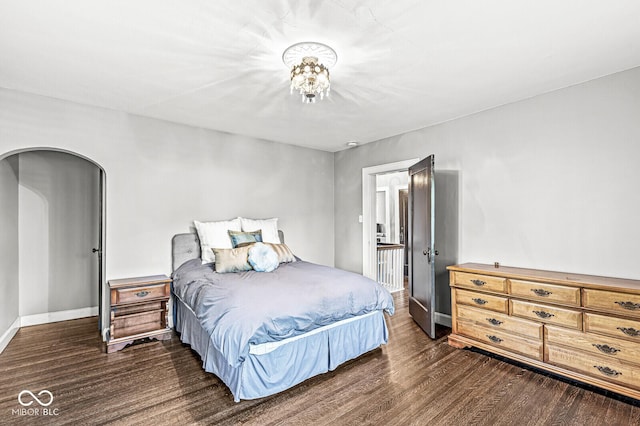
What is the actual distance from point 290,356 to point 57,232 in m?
3.62

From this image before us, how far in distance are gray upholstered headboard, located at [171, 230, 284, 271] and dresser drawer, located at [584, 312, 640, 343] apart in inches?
154

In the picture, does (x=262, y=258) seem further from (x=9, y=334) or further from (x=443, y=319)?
(x=9, y=334)

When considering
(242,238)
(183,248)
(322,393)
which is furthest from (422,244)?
(183,248)

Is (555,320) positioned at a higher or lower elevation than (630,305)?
lower

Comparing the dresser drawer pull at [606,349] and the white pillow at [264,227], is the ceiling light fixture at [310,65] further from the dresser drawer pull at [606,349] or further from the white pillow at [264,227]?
the dresser drawer pull at [606,349]

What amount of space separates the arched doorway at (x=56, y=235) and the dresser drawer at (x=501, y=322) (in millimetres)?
3905

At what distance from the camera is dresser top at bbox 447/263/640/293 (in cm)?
241

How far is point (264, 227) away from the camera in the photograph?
4297 millimetres

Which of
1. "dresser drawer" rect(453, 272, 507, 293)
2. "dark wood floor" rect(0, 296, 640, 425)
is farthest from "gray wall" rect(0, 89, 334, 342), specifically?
"dresser drawer" rect(453, 272, 507, 293)

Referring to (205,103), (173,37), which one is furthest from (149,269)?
(173,37)

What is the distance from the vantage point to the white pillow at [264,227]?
13.8 ft

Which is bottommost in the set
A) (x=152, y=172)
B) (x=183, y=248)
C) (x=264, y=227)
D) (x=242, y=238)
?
(x=183, y=248)

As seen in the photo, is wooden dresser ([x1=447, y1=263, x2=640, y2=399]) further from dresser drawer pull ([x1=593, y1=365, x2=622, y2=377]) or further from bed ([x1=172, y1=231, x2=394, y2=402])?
bed ([x1=172, y1=231, x2=394, y2=402])

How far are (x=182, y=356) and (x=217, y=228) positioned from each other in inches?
57.8
